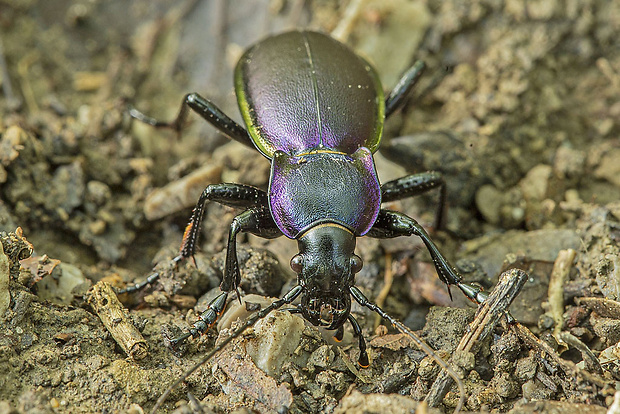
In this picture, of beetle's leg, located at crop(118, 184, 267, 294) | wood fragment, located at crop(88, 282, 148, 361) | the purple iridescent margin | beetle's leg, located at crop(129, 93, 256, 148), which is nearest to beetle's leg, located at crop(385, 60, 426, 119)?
the purple iridescent margin

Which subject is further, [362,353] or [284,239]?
[284,239]

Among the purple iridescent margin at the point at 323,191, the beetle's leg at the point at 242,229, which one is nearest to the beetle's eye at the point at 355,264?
the purple iridescent margin at the point at 323,191

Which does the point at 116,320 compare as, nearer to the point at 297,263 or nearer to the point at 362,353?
the point at 297,263

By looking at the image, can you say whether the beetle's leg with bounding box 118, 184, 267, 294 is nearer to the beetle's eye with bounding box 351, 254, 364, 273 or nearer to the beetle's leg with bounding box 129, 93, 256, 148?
the beetle's leg with bounding box 129, 93, 256, 148

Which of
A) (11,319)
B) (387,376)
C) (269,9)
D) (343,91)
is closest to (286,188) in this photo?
(343,91)

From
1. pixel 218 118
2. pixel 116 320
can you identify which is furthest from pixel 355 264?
pixel 218 118

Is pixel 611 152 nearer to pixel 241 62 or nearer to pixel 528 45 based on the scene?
pixel 528 45
